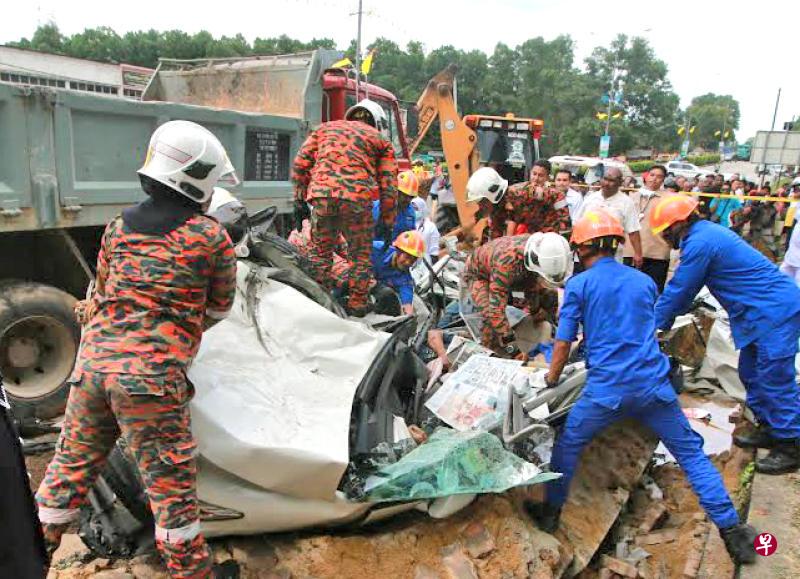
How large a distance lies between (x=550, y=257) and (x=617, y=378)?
104 centimetres

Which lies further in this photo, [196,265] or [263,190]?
[263,190]

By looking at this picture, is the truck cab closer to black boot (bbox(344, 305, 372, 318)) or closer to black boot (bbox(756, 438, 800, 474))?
black boot (bbox(344, 305, 372, 318))

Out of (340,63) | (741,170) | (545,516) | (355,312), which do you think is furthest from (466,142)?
(741,170)

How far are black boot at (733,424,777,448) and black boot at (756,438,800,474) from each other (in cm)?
9

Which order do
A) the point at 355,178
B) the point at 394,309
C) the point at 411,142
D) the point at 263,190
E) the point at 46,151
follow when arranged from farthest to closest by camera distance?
the point at 411,142, the point at 263,190, the point at 394,309, the point at 355,178, the point at 46,151

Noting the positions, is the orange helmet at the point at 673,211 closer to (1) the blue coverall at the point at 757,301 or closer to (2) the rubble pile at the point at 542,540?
(1) the blue coverall at the point at 757,301

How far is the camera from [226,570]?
2.34 m

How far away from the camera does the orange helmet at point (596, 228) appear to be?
3066 millimetres

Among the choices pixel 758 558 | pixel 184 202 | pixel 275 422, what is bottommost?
pixel 758 558

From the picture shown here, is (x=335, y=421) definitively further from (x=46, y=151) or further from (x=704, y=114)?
(x=704, y=114)

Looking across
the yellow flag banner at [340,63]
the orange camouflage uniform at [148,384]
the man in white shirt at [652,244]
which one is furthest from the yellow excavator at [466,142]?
the orange camouflage uniform at [148,384]

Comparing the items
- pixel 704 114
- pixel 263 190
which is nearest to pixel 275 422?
pixel 263 190

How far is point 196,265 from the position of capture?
2119mm

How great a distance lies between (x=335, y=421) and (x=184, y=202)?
1128 millimetres
